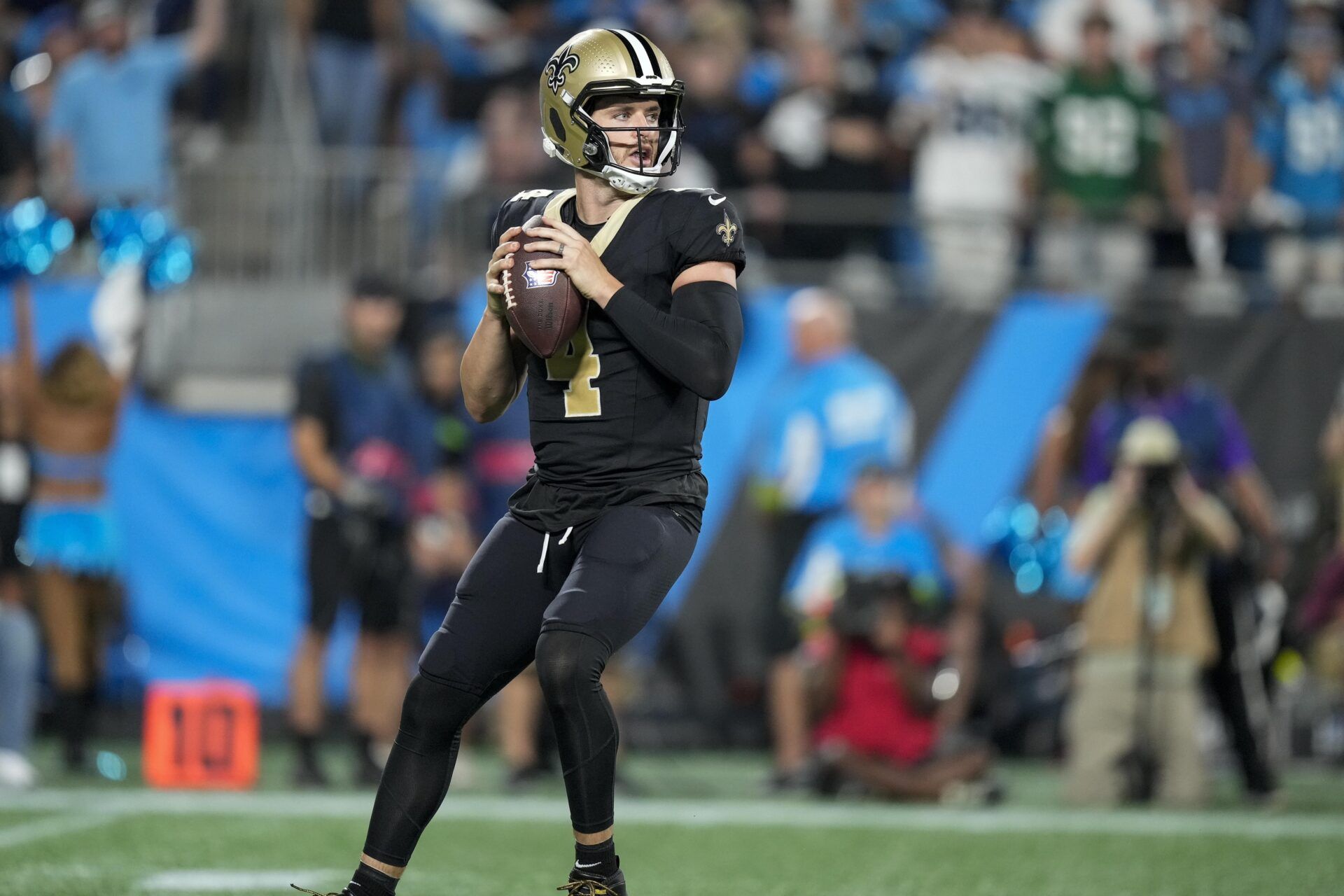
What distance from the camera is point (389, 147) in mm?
10633

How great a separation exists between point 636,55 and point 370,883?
1.79 m

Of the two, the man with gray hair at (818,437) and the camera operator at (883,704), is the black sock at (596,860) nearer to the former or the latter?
the camera operator at (883,704)

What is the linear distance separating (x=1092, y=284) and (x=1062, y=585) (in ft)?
5.41

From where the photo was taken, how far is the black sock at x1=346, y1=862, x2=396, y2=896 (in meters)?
3.79

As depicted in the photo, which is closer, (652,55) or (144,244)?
(652,55)

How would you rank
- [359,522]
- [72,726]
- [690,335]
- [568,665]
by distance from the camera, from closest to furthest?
[568,665] < [690,335] < [359,522] < [72,726]

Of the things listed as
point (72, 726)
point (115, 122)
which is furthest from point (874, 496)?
point (115, 122)

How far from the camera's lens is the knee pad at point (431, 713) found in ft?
12.6

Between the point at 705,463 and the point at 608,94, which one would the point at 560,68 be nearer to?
the point at 608,94

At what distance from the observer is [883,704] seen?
7.70 meters

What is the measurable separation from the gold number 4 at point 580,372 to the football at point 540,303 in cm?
8

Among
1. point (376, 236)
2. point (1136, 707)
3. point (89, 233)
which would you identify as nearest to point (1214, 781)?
point (1136, 707)

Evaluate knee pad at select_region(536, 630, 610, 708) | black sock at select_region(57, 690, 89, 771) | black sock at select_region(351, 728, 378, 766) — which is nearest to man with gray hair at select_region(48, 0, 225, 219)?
black sock at select_region(57, 690, 89, 771)

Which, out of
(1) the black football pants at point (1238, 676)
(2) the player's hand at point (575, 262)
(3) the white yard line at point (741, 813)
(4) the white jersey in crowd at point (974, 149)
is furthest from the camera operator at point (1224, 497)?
(2) the player's hand at point (575, 262)
